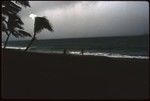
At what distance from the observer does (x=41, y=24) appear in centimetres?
2473

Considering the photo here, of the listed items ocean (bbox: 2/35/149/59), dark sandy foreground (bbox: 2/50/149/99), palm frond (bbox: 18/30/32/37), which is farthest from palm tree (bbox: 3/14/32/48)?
ocean (bbox: 2/35/149/59)

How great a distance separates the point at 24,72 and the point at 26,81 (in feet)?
3.37

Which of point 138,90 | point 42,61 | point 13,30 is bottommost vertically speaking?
point 138,90

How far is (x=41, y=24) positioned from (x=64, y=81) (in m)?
13.2

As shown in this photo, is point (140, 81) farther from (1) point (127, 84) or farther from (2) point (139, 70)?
(2) point (139, 70)

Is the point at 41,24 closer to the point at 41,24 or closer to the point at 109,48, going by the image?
the point at 41,24

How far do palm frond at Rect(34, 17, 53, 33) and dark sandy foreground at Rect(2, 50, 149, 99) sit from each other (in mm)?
9786

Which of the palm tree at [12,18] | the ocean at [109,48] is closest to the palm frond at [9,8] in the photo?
the palm tree at [12,18]

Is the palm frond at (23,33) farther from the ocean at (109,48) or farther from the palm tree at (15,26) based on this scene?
the ocean at (109,48)

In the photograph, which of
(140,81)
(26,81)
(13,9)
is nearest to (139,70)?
(140,81)

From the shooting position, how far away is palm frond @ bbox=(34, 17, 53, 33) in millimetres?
24781

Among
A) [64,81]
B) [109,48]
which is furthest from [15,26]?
[109,48]

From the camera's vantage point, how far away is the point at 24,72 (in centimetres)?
1220

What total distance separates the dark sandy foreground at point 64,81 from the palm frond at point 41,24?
32.1 feet
